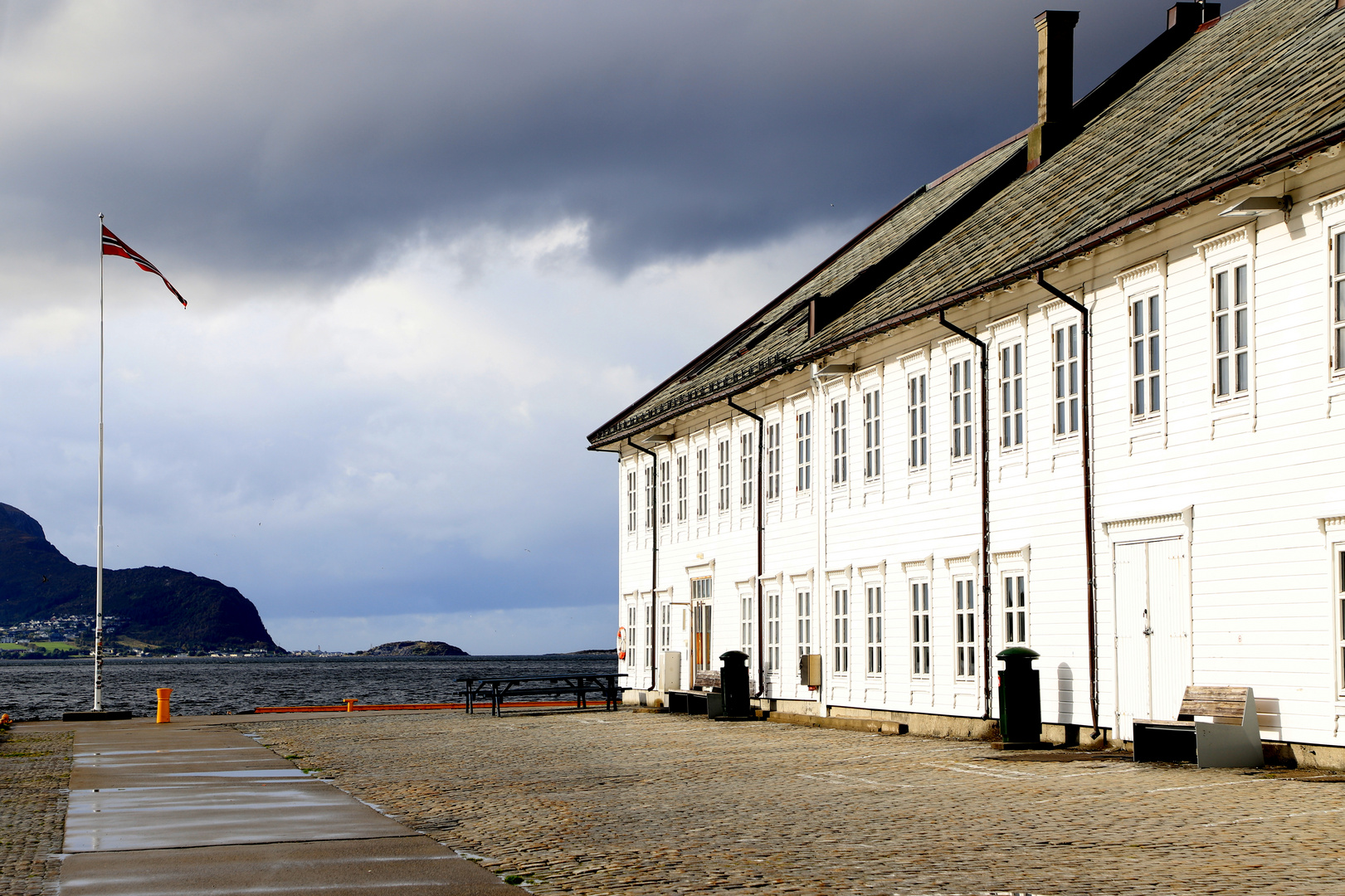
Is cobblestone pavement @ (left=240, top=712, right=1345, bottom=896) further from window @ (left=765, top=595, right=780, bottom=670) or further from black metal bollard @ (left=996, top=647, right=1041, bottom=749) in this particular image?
window @ (left=765, top=595, right=780, bottom=670)

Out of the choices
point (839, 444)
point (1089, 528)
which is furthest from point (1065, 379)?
point (839, 444)

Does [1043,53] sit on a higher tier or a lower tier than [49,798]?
higher

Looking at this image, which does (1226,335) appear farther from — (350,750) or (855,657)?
(350,750)

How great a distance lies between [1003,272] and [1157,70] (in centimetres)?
899

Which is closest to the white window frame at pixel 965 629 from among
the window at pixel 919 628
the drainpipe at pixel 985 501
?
the drainpipe at pixel 985 501

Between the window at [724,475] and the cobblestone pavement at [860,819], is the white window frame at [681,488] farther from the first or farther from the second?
the cobblestone pavement at [860,819]

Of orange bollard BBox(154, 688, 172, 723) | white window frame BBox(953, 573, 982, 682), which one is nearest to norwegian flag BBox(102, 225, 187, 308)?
orange bollard BBox(154, 688, 172, 723)

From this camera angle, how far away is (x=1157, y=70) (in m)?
27.0

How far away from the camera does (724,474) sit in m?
32.7

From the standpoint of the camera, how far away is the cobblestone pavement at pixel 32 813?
10070 millimetres

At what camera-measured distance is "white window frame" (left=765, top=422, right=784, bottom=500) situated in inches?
1168

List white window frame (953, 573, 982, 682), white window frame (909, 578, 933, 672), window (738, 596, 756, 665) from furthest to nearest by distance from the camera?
window (738, 596, 756, 665) → white window frame (909, 578, 933, 672) → white window frame (953, 573, 982, 682)

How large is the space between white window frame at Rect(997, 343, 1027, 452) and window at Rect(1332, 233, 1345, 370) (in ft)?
20.3

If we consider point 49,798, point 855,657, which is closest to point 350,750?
point 49,798
